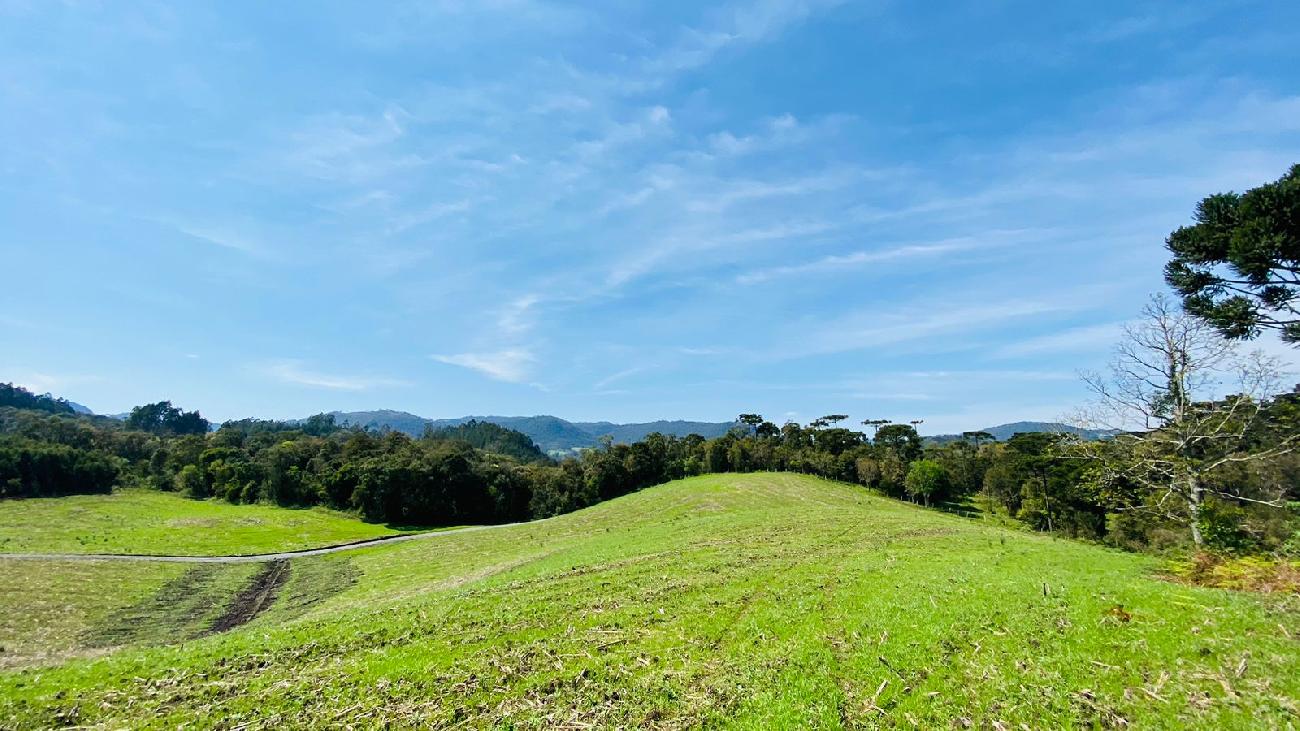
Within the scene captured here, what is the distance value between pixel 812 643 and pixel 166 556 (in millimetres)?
70958

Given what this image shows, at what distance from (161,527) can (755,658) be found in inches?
3781

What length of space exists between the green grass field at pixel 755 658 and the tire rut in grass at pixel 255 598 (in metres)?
7.20

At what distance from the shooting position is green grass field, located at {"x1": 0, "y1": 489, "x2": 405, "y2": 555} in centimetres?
6053

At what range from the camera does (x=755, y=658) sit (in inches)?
498

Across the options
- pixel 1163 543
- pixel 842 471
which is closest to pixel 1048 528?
pixel 1163 543

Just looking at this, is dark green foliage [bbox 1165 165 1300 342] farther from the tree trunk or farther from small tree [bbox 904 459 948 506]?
small tree [bbox 904 459 948 506]

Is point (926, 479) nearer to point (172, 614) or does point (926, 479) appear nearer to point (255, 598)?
point (255, 598)

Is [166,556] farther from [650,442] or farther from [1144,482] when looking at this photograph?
[650,442]

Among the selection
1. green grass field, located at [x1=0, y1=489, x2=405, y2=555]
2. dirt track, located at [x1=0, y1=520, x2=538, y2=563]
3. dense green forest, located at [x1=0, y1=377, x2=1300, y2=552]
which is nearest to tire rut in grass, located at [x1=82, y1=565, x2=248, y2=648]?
dirt track, located at [x1=0, y1=520, x2=538, y2=563]

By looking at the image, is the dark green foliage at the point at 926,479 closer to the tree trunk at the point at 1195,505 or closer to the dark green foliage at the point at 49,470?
the tree trunk at the point at 1195,505

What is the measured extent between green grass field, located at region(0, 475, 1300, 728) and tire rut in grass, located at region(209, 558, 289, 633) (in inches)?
283

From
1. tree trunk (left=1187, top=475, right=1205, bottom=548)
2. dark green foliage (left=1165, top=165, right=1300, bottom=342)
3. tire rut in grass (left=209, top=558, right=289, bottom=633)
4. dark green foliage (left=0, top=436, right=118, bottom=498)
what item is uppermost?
dark green foliage (left=1165, top=165, right=1300, bottom=342)

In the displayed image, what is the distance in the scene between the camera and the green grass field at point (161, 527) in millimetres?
60531

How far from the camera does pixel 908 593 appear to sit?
680 inches
